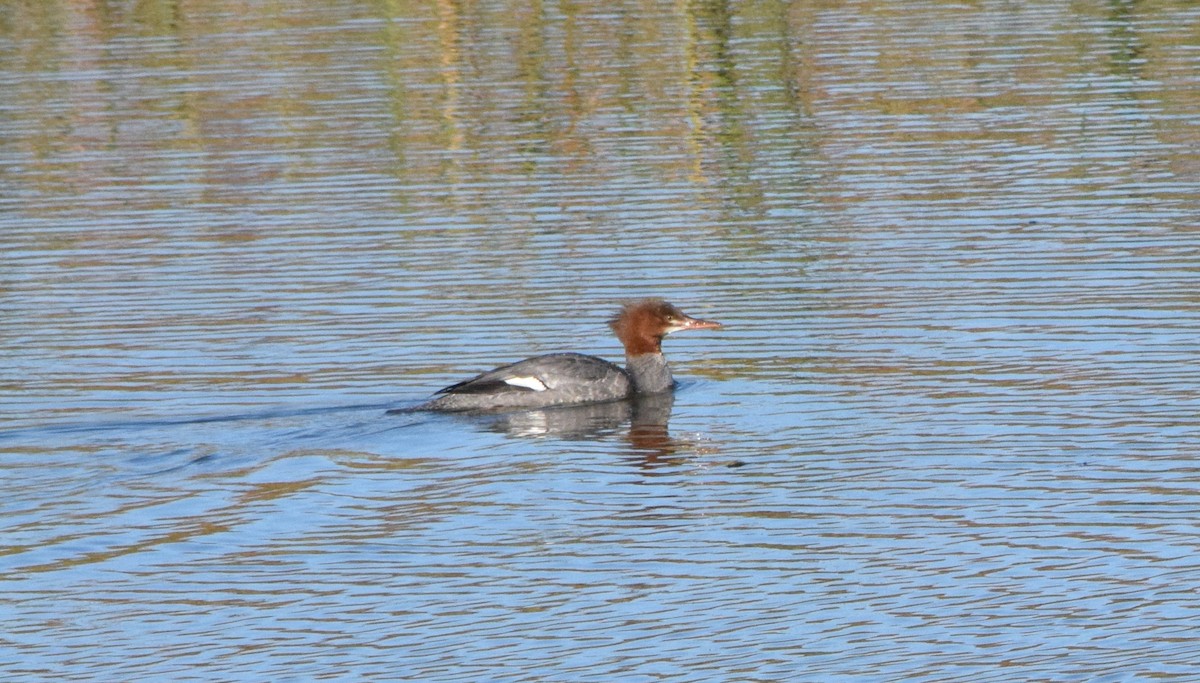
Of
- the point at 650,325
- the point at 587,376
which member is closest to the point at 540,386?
the point at 587,376

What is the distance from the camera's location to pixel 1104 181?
59.2 feet

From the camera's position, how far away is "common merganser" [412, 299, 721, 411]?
12922mm

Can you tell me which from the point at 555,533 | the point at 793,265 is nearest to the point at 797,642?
the point at 555,533

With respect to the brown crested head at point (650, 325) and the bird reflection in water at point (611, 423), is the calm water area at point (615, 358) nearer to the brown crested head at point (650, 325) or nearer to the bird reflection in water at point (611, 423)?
the bird reflection in water at point (611, 423)

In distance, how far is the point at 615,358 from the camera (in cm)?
1547

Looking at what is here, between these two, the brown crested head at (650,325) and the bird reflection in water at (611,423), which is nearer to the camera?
the bird reflection in water at (611,423)

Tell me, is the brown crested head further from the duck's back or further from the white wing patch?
the white wing patch

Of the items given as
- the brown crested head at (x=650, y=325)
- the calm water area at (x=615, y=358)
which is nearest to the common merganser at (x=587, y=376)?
the brown crested head at (x=650, y=325)

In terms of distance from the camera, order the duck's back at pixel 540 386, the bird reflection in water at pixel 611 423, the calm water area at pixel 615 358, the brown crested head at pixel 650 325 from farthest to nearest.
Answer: the brown crested head at pixel 650 325 → the duck's back at pixel 540 386 → the bird reflection in water at pixel 611 423 → the calm water area at pixel 615 358

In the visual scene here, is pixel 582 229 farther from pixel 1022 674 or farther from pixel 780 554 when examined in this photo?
pixel 1022 674

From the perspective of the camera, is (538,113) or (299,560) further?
(538,113)

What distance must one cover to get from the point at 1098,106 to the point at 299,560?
539 inches

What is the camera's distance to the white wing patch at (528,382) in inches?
514

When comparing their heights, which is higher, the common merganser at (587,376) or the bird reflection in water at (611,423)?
the common merganser at (587,376)
